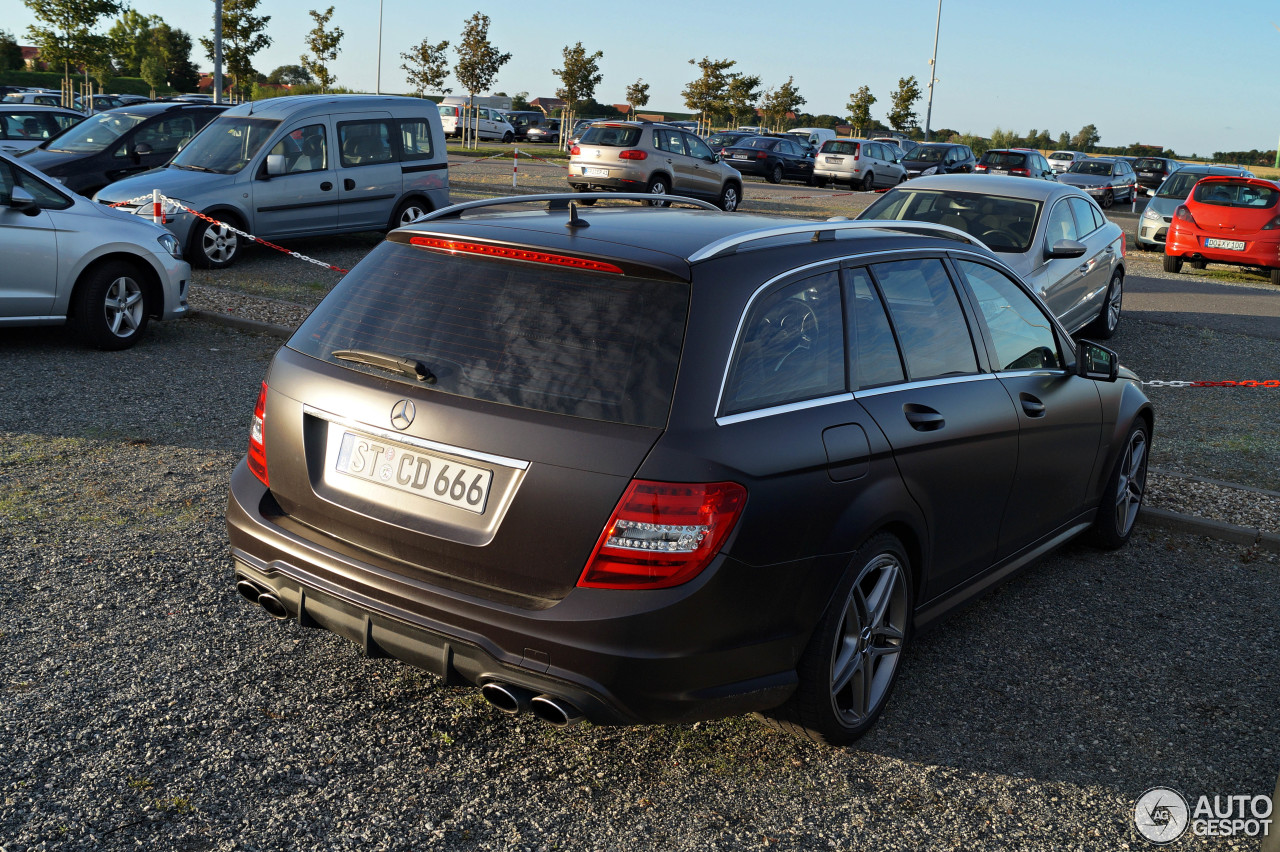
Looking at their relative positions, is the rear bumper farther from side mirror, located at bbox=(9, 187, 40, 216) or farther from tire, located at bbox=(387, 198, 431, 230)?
tire, located at bbox=(387, 198, 431, 230)

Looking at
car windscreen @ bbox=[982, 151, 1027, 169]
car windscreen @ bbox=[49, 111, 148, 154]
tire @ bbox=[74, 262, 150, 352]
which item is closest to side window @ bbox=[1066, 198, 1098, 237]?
tire @ bbox=[74, 262, 150, 352]

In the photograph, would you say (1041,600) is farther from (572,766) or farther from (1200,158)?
(1200,158)

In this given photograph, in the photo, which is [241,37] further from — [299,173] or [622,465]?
[622,465]

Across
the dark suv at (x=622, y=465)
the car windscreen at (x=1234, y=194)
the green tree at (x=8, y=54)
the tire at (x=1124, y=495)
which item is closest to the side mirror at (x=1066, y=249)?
the tire at (x=1124, y=495)

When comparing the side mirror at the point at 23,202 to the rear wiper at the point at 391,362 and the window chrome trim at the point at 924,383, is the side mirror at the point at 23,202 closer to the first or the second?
the rear wiper at the point at 391,362

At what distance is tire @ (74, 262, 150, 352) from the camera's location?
876 centimetres

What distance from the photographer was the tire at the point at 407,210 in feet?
50.7

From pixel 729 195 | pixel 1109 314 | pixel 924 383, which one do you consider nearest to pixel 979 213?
pixel 1109 314

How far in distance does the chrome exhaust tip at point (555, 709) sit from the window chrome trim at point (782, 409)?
87 cm

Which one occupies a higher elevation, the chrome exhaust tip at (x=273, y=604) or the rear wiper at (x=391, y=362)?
the rear wiper at (x=391, y=362)

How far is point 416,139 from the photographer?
15.7 meters

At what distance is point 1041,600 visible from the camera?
16.7 ft

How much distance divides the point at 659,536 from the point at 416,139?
13937 millimetres

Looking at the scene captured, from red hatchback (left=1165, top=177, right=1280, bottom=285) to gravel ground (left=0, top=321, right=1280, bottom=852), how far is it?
577 inches
